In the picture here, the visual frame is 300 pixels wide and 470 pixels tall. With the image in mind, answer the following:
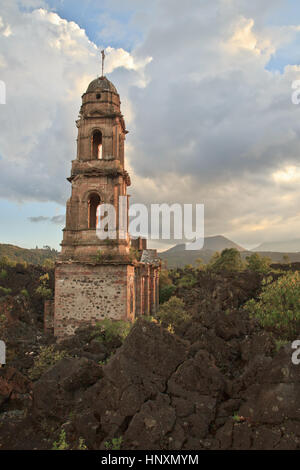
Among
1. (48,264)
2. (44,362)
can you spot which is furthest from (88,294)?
(48,264)

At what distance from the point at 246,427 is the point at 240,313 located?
21.3ft

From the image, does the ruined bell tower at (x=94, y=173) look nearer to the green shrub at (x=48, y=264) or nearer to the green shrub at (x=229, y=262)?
the green shrub at (x=48, y=264)

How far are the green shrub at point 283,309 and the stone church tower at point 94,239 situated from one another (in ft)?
25.8

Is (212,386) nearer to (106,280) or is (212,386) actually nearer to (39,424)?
(39,424)

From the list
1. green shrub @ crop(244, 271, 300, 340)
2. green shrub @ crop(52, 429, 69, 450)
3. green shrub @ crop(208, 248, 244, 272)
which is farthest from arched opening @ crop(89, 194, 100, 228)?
green shrub @ crop(208, 248, 244, 272)

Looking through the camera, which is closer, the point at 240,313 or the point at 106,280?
the point at 240,313

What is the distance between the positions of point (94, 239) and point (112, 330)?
522cm

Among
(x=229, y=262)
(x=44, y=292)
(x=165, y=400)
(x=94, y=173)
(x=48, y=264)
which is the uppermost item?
(x=94, y=173)

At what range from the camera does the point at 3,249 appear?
8719 centimetres

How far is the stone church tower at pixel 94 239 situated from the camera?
1662cm

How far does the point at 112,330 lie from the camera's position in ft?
47.3

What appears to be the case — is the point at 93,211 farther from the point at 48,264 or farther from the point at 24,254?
the point at 24,254

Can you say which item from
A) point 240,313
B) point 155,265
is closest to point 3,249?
point 155,265

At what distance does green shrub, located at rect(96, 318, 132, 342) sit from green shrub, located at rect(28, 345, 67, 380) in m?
1.97
